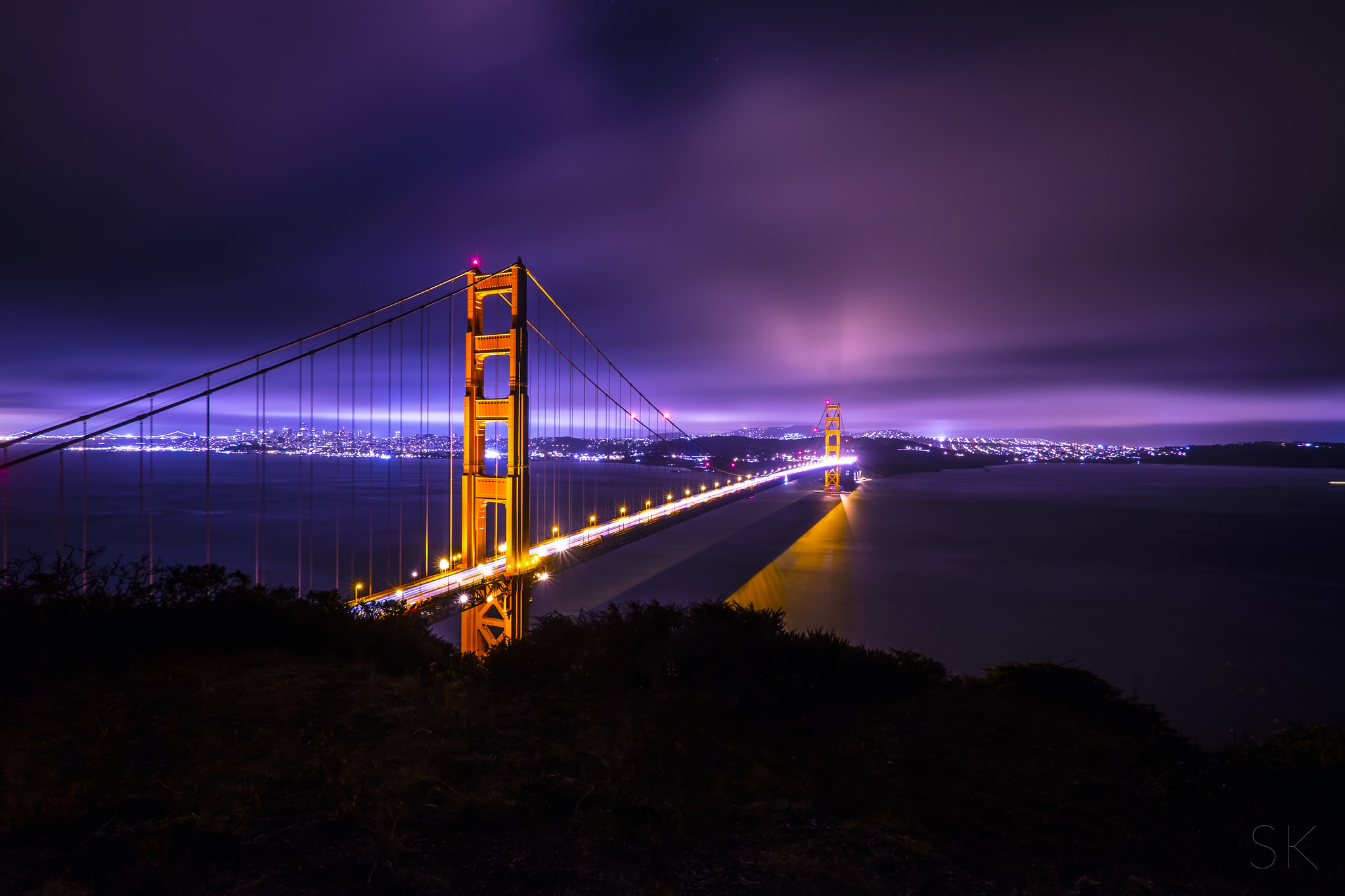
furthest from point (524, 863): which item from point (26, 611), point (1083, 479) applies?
point (1083, 479)

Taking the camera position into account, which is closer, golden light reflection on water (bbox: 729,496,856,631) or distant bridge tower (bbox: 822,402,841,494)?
golden light reflection on water (bbox: 729,496,856,631)

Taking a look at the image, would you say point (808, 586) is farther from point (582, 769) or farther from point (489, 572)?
point (582, 769)

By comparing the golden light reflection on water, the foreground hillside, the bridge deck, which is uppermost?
the foreground hillside

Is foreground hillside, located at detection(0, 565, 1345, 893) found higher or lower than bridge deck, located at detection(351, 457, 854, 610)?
higher

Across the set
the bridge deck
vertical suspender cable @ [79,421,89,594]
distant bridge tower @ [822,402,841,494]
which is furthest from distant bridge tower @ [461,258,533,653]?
distant bridge tower @ [822,402,841,494]

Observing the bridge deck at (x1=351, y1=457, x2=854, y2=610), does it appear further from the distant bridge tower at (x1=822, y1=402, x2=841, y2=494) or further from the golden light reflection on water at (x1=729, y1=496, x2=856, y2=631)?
the distant bridge tower at (x1=822, y1=402, x2=841, y2=494)

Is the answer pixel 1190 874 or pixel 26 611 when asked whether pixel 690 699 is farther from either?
pixel 26 611
